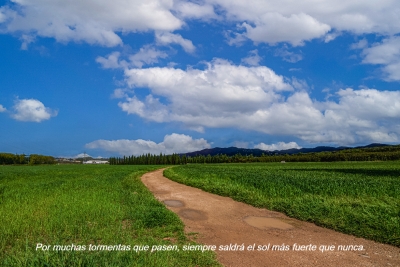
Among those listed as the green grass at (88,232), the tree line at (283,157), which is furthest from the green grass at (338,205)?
the tree line at (283,157)

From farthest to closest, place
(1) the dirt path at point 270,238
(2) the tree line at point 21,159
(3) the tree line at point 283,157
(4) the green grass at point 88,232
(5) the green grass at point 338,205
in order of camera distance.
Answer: (2) the tree line at point 21,159, (3) the tree line at point 283,157, (5) the green grass at point 338,205, (1) the dirt path at point 270,238, (4) the green grass at point 88,232

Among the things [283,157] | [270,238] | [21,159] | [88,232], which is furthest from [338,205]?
[21,159]

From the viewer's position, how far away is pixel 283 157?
373 ft

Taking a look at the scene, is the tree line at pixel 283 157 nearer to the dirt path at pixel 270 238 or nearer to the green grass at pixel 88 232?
the dirt path at pixel 270 238

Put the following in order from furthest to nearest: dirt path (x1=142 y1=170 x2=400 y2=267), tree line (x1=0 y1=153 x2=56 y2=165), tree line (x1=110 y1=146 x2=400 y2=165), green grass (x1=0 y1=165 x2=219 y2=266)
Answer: tree line (x1=0 y1=153 x2=56 y2=165)
tree line (x1=110 y1=146 x2=400 y2=165)
dirt path (x1=142 y1=170 x2=400 y2=267)
green grass (x1=0 y1=165 x2=219 y2=266)

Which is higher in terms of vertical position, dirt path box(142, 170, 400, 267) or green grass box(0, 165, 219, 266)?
green grass box(0, 165, 219, 266)

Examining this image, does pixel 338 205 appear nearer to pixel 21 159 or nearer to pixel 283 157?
pixel 283 157

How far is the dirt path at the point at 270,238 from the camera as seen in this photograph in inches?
234

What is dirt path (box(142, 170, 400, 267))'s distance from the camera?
19.5ft

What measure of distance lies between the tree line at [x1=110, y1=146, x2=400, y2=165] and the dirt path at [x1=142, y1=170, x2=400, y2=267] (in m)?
94.9

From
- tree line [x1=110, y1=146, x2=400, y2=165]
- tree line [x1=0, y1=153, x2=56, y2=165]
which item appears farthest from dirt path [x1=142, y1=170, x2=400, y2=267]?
tree line [x1=0, y1=153, x2=56, y2=165]

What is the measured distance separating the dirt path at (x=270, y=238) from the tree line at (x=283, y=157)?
94.9 meters

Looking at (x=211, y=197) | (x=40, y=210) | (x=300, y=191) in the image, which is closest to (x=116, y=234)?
(x=40, y=210)

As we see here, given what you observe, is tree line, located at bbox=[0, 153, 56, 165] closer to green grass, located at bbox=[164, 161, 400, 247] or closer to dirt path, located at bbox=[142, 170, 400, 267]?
green grass, located at bbox=[164, 161, 400, 247]
